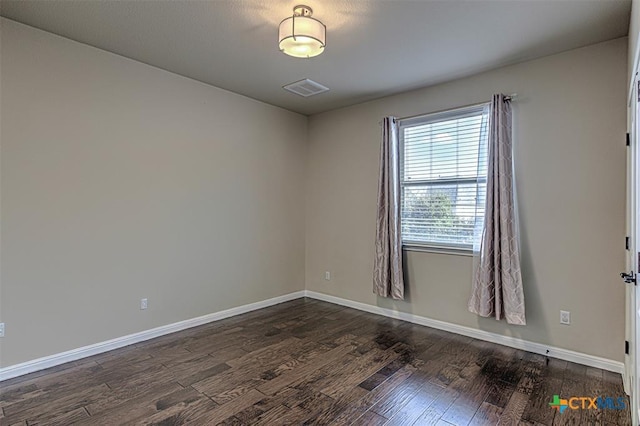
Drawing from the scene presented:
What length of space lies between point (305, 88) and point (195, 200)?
1754mm

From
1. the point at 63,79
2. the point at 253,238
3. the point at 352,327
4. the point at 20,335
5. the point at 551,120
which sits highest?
the point at 63,79

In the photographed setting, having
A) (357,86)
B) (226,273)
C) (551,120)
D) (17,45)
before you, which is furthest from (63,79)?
(551,120)

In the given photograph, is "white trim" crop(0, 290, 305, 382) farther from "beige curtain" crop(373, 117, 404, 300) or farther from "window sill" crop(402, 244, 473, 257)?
"window sill" crop(402, 244, 473, 257)

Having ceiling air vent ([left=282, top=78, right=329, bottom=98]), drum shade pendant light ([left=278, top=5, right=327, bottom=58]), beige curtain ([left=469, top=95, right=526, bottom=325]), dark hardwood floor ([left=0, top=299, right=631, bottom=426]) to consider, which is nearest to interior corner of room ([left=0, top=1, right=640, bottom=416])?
beige curtain ([left=469, top=95, right=526, bottom=325])

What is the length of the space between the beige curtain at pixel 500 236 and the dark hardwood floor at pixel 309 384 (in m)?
0.42

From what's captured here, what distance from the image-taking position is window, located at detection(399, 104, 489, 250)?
11.8 ft

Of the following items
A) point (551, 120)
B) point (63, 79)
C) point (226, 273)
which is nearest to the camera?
point (63, 79)

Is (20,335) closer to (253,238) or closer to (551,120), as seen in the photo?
(253,238)

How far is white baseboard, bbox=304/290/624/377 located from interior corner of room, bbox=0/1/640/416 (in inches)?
0.5

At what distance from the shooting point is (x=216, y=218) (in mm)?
4070

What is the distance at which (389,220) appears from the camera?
4090 mm

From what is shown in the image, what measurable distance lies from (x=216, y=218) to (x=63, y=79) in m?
1.90
